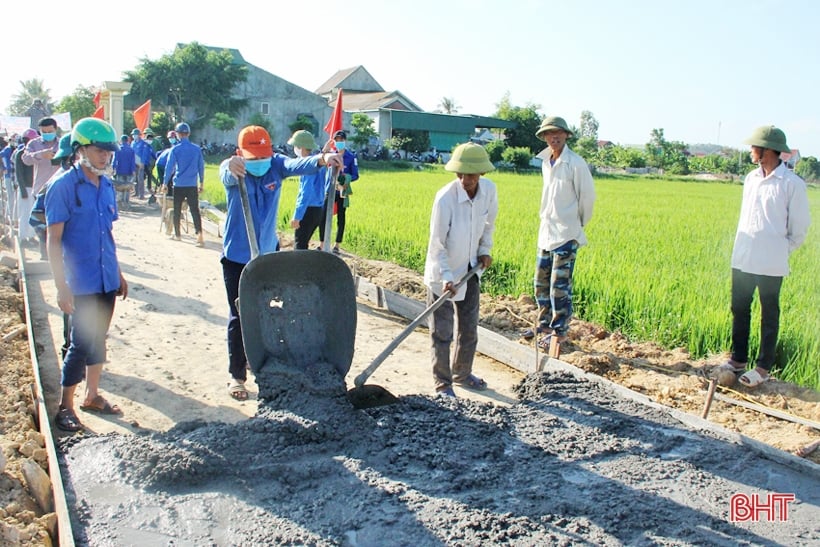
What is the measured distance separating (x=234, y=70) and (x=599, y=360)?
4372 cm

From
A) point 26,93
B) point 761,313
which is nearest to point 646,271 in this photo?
point 761,313

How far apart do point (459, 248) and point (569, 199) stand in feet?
4.34

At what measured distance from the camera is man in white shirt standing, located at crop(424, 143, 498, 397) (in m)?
4.92

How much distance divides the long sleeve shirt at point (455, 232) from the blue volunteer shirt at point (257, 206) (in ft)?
3.34

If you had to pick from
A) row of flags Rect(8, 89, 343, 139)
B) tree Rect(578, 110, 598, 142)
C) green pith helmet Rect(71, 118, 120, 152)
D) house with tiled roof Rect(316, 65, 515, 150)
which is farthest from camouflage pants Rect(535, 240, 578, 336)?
tree Rect(578, 110, 598, 142)

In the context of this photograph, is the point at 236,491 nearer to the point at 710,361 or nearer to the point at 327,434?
the point at 327,434

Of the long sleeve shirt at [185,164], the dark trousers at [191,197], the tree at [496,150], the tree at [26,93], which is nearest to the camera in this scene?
the long sleeve shirt at [185,164]

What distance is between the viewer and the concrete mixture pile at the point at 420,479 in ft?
10.6

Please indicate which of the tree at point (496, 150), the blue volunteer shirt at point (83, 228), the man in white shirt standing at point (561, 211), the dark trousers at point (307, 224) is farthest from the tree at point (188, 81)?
the blue volunteer shirt at point (83, 228)

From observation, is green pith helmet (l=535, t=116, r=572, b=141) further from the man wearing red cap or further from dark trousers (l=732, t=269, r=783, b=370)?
the man wearing red cap

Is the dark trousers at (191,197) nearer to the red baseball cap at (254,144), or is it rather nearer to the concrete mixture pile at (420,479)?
the red baseball cap at (254,144)

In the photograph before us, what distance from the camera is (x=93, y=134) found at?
415 centimetres

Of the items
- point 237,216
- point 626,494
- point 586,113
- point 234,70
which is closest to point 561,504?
point 626,494

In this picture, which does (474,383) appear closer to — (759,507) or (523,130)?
(759,507)
